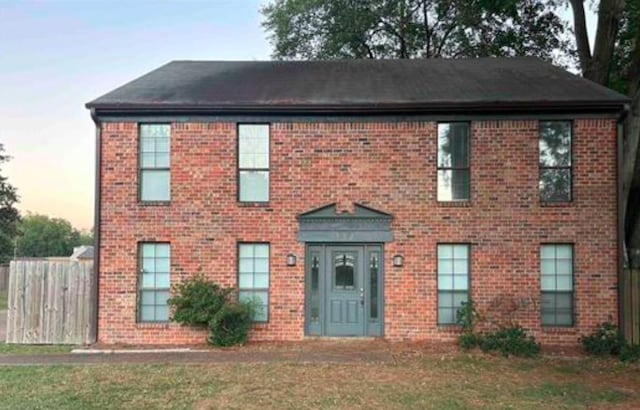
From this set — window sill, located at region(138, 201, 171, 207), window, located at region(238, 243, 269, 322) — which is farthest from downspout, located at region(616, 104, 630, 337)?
window sill, located at region(138, 201, 171, 207)

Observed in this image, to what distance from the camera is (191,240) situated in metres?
12.2

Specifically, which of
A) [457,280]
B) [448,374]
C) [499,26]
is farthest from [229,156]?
[499,26]

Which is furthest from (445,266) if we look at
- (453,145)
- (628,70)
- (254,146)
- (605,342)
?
(628,70)

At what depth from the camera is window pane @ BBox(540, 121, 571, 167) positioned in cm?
1211

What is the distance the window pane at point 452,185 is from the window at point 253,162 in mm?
3926

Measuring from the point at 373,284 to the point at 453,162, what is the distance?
3.28 m

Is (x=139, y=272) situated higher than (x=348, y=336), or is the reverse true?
(x=139, y=272)

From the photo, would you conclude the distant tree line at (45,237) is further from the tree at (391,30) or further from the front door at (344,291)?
the front door at (344,291)

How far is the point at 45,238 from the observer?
9612cm

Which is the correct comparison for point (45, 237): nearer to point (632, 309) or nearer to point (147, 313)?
point (147, 313)

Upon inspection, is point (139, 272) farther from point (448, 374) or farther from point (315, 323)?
point (448, 374)

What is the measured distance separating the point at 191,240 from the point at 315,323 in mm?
3343

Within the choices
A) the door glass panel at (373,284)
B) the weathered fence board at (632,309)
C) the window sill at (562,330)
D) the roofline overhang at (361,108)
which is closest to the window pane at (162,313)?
the roofline overhang at (361,108)

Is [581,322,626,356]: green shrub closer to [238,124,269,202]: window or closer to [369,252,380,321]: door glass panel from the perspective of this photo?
[369,252,380,321]: door glass panel
